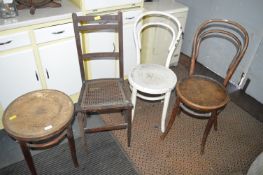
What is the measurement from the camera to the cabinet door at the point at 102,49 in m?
2.12

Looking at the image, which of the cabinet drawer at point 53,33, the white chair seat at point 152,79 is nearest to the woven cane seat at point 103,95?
the white chair seat at point 152,79

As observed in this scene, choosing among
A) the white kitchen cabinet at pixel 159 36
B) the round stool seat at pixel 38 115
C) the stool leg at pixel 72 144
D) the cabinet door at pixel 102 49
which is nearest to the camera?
the round stool seat at pixel 38 115

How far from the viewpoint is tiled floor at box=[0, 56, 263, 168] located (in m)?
1.84

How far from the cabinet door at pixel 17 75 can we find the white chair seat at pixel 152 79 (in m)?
0.84

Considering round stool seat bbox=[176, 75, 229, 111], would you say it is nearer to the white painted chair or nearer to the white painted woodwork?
the white painted chair

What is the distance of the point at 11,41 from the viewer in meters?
1.69

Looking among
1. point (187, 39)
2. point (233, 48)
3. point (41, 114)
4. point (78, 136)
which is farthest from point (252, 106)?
point (41, 114)

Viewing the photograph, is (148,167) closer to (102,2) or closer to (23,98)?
(23,98)

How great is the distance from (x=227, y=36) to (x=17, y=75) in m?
2.20

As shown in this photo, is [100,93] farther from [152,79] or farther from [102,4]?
[102,4]

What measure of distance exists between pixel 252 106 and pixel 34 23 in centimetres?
231

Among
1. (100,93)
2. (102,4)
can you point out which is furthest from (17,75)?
(102,4)

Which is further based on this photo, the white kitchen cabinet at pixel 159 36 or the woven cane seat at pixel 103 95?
the white kitchen cabinet at pixel 159 36

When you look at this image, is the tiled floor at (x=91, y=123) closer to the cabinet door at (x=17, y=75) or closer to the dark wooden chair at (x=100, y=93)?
the cabinet door at (x=17, y=75)
